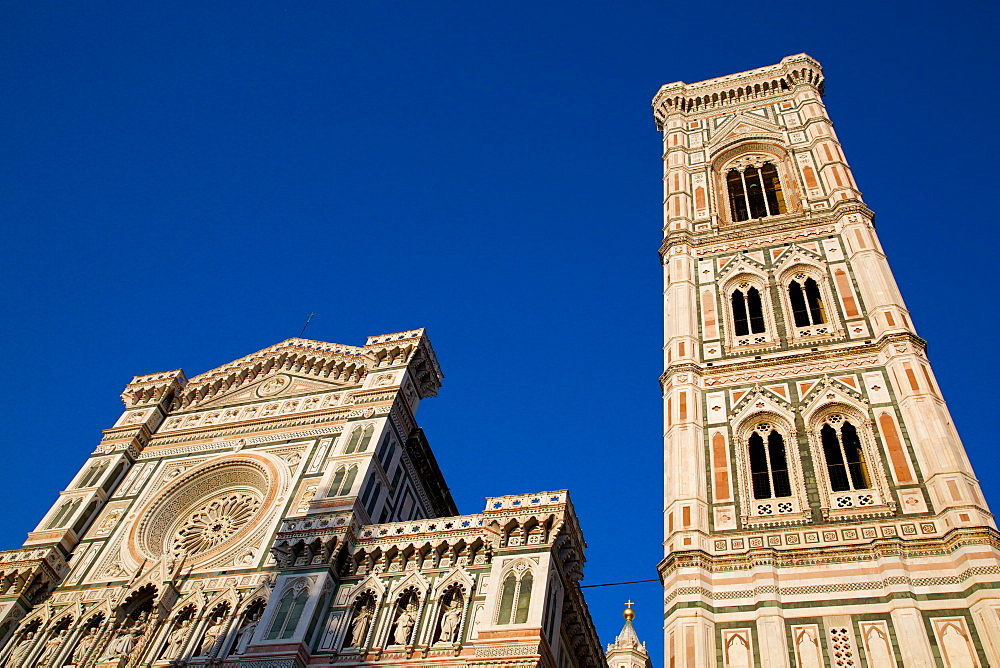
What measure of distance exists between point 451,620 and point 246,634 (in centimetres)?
485

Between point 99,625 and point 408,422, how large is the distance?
9379mm

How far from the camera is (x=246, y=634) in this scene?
63.2 ft

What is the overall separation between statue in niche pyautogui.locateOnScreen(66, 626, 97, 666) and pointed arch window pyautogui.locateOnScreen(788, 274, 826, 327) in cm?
1866

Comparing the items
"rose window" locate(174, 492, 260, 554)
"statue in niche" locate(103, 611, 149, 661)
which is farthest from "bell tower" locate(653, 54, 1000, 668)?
"statue in niche" locate(103, 611, 149, 661)

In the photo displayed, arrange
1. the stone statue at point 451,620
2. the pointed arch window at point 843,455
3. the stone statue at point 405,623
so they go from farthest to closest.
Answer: the stone statue at point 405,623
the stone statue at point 451,620
the pointed arch window at point 843,455

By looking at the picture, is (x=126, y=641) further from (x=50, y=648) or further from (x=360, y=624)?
(x=360, y=624)

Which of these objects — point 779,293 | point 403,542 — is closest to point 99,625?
point 403,542

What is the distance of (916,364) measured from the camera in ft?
61.0

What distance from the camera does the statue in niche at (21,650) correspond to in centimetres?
2073

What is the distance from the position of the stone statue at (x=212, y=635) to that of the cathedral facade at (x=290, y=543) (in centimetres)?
5

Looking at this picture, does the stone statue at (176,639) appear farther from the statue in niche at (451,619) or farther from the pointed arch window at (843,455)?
the pointed arch window at (843,455)

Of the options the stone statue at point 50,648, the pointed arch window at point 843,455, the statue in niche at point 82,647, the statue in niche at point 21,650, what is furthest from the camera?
the statue in niche at point 21,650

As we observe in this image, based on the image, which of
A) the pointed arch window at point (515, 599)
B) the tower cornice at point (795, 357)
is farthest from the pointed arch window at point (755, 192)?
the pointed arch window at point (515, 599)

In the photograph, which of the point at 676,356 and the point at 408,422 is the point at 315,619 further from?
the point at 676,356
